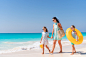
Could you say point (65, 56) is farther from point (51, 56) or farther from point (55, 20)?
point (55, 20)

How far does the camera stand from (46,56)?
3.22 meters

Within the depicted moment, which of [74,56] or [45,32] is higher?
[45,32]

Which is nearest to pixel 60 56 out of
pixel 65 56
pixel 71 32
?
pixel 65 56

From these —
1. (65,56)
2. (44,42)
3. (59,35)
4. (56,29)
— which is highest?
(56,29)

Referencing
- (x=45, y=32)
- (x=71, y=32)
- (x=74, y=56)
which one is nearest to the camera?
(x=74, y=56)

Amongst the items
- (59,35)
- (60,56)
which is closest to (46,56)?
(60,56)

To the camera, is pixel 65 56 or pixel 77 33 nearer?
pixel 65 56

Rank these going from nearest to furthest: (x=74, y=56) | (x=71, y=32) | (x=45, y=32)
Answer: (x=74, y=56) → (x=71, y=32) → (x=45, y=32)

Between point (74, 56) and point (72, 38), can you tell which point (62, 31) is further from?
point (74, 56)

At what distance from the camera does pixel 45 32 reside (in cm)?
364

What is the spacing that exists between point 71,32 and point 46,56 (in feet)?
4.61

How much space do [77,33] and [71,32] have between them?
29 centimetres

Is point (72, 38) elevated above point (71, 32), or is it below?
below

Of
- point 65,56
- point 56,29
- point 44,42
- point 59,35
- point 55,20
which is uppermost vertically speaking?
point 55,20
